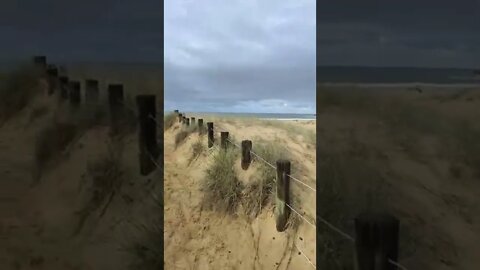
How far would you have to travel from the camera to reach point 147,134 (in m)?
1.19

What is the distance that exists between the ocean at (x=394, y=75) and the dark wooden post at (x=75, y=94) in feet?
2.21

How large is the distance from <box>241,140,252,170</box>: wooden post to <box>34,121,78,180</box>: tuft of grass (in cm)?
133

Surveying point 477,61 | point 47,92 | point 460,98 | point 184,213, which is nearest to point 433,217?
point 460,98

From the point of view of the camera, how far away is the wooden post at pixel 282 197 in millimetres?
2062

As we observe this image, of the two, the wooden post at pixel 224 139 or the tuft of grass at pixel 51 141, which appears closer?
the tuft of grass at pixel 51 141

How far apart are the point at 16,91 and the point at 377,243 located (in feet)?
3.25

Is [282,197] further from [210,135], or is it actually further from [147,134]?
[147,134]

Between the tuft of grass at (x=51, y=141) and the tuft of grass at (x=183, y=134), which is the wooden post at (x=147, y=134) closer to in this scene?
the tuft of grass at (x=51, y=141)

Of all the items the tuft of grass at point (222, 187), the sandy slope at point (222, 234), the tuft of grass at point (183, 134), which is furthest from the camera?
the tuft of grass at point (183, 134)

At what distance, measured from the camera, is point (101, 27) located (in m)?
1.11

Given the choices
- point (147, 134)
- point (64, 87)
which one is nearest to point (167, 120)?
point (147, 134)

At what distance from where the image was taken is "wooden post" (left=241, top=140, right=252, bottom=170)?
2.37 metres

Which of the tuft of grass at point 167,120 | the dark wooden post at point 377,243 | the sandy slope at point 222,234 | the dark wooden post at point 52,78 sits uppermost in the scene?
the dark wooden post at point 52,78

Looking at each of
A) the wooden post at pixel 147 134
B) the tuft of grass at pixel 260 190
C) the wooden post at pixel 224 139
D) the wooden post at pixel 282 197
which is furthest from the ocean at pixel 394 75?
the wooden post at pixel 224 139
